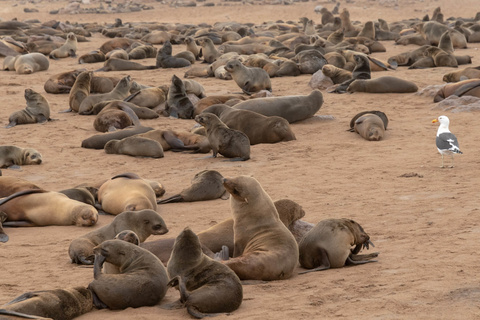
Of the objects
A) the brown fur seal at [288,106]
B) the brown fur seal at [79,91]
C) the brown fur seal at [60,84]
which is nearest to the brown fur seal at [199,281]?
the brown fur seal at [288,106]

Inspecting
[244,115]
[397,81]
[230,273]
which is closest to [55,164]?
[244,115]

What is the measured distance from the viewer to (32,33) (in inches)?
1054

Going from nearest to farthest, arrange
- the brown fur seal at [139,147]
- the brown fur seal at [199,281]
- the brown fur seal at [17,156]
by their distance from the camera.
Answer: the brown fur seal at [199,281] → the brown fur seal at [17,156] → the brown fur seal at [139,147]

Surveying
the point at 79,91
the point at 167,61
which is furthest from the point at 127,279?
the point at 167,61

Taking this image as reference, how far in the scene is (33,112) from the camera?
12.2 meters

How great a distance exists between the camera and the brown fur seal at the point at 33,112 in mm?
12070

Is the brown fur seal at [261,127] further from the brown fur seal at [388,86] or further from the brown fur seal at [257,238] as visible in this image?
the brown fur seal at [257,238]

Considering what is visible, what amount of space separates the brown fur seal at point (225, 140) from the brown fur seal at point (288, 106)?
192 cm

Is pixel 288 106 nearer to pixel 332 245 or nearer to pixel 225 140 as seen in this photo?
pixel 225 140

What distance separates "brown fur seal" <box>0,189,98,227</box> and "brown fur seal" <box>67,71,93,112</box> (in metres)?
6.50

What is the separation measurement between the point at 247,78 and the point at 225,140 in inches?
190

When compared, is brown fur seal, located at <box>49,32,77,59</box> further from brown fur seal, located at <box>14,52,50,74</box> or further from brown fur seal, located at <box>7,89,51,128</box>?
brown fur seal, located at <box>7,89,51,128</box>

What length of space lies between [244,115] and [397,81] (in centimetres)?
455

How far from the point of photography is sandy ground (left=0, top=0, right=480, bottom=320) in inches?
165
